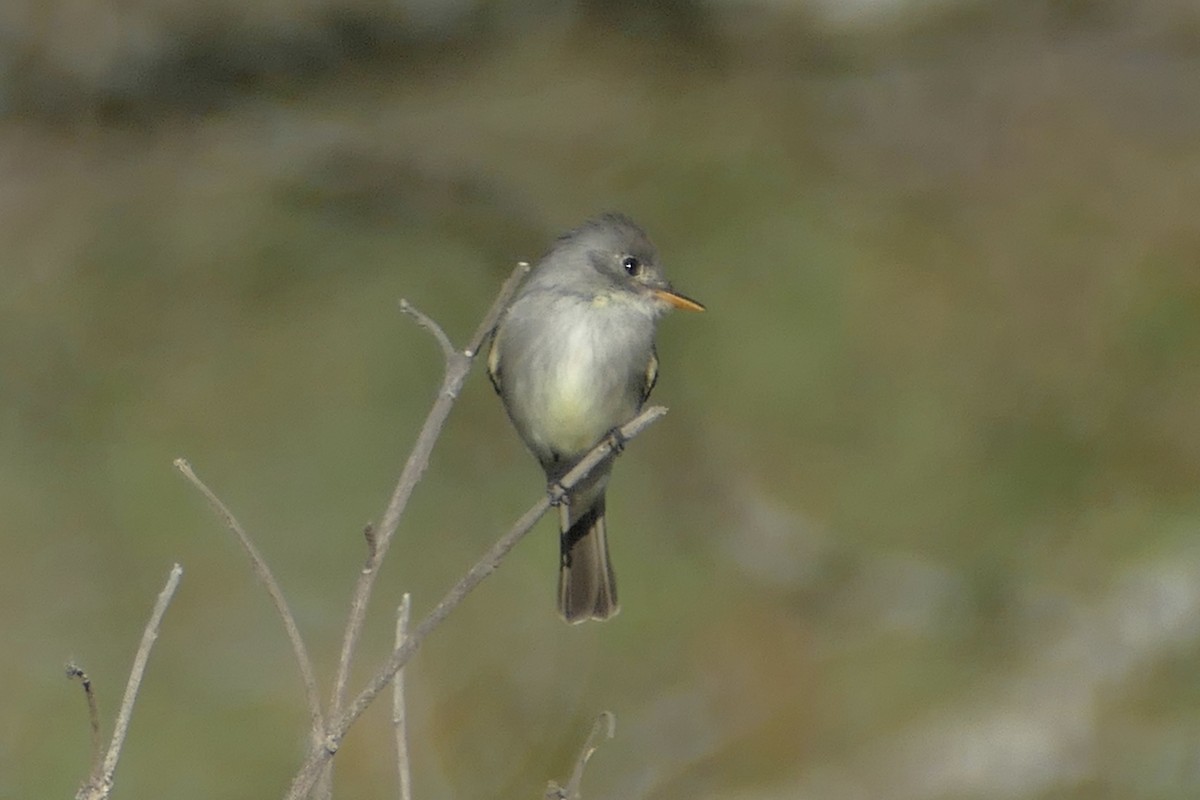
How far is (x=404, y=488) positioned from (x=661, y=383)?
4760mm

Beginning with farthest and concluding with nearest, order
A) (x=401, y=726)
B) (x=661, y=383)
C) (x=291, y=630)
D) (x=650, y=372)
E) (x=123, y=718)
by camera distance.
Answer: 1. (x=661, y=383)
2. (x=650, y=372)
3. (x=401, y=726)
4. (x=291, y=630)
5. (x=123, y=718)

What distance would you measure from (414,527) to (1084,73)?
380cm

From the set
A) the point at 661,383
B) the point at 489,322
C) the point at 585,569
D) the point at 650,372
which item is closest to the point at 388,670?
the point at 489,322

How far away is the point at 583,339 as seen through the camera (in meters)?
3.60

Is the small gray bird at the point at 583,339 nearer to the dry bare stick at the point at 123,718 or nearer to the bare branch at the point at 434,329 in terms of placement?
the bare branch at the point at 434,329

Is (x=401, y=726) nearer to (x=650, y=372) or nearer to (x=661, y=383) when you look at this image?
(x=650, y=372)

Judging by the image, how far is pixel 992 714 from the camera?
5895mm

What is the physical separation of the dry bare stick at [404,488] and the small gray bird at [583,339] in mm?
1504

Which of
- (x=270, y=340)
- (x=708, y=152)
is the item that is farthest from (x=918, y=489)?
(x=270, y=340)

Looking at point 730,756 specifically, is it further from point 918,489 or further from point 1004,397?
point 1004,397

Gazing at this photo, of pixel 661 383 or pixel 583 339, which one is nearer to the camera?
pixel 583 339

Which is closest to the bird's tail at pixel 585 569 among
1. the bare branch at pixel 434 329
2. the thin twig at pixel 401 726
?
the bare branch at pixel 434 329

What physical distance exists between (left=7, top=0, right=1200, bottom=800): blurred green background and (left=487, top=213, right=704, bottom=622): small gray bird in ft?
7.36

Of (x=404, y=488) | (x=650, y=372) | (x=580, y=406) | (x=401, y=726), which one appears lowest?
(x=401, y=726)
